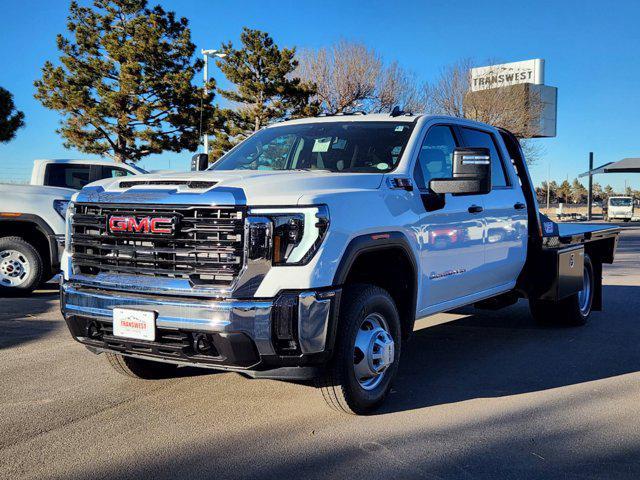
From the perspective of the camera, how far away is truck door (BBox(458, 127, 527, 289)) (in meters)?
5.68

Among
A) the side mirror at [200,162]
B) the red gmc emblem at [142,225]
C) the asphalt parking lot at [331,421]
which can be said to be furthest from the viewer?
the side mirror at [200,162]

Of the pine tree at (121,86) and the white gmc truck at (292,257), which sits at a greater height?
the pine tree at (121,86)

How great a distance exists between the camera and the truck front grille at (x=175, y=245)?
11.9ft

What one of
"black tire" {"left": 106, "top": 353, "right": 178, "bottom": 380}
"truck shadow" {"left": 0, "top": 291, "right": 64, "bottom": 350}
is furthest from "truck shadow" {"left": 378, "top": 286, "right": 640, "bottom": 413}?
"truck shadow" {"left": 0, "top": 291, "right": 64, "bottom": 350}

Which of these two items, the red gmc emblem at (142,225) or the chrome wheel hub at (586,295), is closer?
the red gmc emblem at (142,225)

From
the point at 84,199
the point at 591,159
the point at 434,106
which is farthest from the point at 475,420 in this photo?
the point at 591,159

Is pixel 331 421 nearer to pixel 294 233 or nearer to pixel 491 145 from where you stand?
pixel 294 233

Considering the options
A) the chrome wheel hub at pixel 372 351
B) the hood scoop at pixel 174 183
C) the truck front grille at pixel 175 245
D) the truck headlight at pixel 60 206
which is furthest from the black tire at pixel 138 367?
the truck headlight at pixel 60 206

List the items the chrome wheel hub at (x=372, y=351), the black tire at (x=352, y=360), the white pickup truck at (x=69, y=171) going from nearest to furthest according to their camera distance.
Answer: the black tire at (x=352, y=360) < the chrome wheel hub at (x=372, y=351) < the white pickup truck at (x=69, y=171)

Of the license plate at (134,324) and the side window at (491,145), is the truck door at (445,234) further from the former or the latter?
the license plate at (134,324)

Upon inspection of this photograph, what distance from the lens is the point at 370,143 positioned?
5.05 m

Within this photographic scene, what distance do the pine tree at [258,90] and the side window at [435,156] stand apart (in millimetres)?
25868

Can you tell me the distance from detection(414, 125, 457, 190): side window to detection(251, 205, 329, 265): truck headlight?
4.44 feet

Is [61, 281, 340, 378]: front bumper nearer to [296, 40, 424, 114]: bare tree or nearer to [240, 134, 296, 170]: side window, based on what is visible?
[240, 134, 296, 170]: side window
